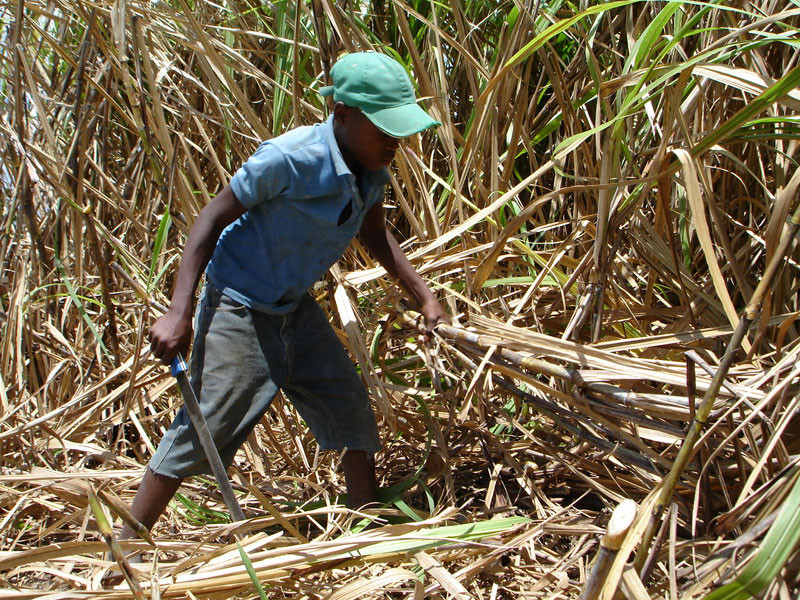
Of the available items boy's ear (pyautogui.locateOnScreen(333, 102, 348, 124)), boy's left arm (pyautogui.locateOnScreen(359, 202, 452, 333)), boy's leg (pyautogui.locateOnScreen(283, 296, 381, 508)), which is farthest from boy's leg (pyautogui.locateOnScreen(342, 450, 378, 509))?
boy's ear (pyautogui.locateOnScreen(333, 102, 348, 124))

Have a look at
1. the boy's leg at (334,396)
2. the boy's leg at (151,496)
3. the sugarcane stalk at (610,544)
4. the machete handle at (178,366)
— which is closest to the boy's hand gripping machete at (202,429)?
the machete handle at (178,366)

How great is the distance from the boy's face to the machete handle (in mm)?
520

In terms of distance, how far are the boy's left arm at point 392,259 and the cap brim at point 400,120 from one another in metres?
0.31

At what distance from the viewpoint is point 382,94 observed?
1402mm

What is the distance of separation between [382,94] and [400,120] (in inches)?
2.6

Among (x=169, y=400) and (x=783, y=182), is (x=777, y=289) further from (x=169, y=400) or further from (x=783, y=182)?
(x=169, y=400)

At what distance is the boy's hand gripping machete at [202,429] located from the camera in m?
1.35

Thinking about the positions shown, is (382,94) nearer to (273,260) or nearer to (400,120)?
(400,120)

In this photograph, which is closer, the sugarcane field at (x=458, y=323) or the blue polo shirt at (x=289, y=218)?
the sugarcane field at (x=458, y=323)

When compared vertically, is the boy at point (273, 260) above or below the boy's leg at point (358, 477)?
above

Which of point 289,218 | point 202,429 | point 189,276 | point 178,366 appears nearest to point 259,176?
point 289,218

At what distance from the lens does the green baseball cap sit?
1.38 m

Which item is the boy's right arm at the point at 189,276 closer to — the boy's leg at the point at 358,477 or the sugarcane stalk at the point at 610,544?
the boy's leg at the point at 358,477

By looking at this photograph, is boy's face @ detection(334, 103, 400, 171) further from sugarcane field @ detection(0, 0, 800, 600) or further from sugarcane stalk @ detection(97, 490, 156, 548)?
sugarcane stalk @ detection(97, 490, 156, 548)
